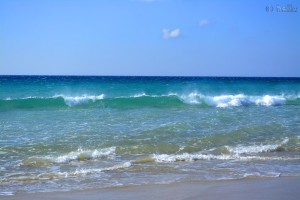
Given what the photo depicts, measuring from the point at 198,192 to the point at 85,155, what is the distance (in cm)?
347

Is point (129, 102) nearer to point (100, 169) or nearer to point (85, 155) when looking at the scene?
point (85, 155)

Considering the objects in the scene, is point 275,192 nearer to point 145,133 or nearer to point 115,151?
point 115,151

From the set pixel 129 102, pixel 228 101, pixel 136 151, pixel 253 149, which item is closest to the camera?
pixel 136 151

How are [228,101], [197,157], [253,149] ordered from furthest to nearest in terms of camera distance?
[228,101]
[253,149]
[197,157]

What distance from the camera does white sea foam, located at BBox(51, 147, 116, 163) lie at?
8.60 metres

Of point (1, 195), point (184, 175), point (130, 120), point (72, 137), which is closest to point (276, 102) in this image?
point (130, 120)

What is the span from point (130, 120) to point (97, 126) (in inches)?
71.6

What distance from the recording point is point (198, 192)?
243 inches

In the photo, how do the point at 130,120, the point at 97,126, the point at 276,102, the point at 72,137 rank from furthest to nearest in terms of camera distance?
the point at 276,102
the point at 130,120
the point at 97,126
the point at 72,137

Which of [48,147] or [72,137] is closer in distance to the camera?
[48,147]

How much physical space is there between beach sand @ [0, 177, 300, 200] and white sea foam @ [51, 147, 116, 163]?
7.91 feet

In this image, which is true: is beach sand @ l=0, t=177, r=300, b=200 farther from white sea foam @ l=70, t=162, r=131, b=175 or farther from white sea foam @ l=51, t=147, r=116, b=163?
white sea foam @ l=51, t=147, r=116, b=163

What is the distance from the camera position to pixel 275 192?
6176 millimetres

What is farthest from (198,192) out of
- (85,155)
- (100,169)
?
(85,155)
